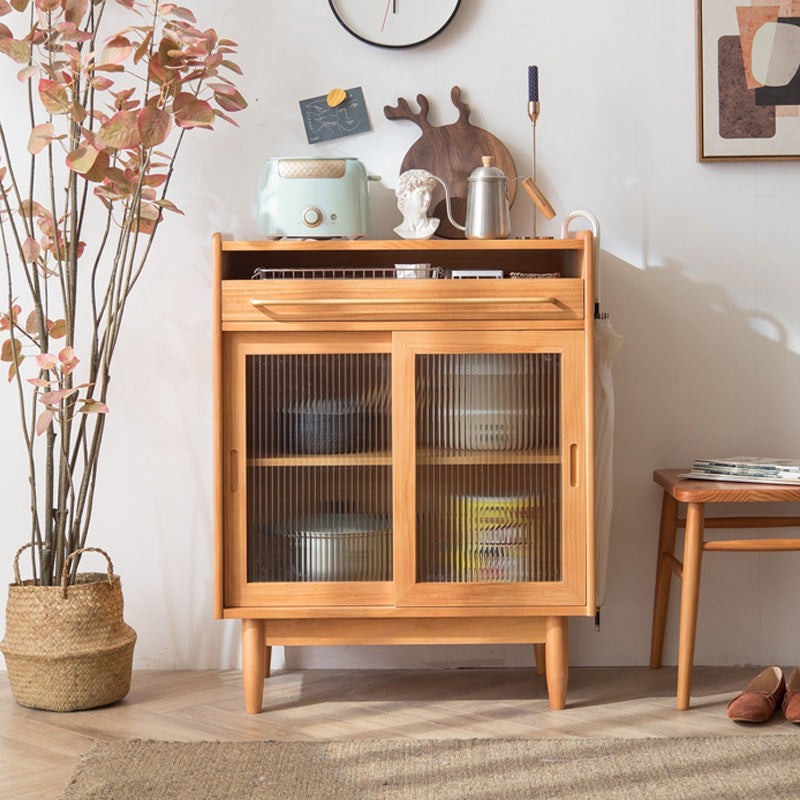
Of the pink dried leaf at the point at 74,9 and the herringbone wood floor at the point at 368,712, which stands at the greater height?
the pink dried leaf at the point at 74,9

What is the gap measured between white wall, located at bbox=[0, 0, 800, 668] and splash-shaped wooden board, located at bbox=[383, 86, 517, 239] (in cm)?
4

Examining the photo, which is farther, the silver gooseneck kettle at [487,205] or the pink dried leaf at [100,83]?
the silver gooseneck kettle at [487,205]

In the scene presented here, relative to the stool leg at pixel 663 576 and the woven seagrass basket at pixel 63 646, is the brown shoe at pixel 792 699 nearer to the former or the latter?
the stool leg at pixel 663 576

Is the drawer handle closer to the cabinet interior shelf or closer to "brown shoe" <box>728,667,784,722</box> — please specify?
the cabinet interior shelf

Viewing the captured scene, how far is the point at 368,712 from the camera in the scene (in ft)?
7.64

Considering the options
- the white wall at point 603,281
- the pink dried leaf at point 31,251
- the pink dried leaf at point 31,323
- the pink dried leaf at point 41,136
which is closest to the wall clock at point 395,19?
the white wall at point 603,281

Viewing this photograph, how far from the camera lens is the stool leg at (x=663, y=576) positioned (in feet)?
8.45

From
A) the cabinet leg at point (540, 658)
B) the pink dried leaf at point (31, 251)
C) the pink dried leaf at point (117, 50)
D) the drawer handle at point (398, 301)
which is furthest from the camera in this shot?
the cabinet leg at point (540, 658)

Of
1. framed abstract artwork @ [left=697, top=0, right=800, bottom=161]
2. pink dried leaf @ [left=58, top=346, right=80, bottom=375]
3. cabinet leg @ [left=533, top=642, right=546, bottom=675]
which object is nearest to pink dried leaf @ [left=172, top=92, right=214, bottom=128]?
pink dried leaf @ [left=58, top=346, right=80, bottom=375]

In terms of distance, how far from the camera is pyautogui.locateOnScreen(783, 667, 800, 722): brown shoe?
7.23 feet

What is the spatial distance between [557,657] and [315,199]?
3.94 ft

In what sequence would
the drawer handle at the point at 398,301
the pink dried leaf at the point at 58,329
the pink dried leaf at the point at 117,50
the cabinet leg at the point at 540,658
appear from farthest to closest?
the cabinet leg at the point at 540,658 < the pink dried leaf at the point at 58,329 < the drawer handle at the point at 398,301 < the pink dried leaf at the point at 117,50

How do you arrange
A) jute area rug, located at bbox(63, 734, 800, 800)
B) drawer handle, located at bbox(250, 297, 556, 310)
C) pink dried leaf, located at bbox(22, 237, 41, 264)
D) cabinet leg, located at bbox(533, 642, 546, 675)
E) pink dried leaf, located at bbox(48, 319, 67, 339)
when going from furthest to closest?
cabinet leg, located at bbox(533, 642, 546, 675) → pink dried leaf, located at bbox(48, 319, 67, 339) → pink dried leaf, located at bbox(22, 237, 41, 264) → drawer handle, located at bbox(250, 297, 556, 310) → jute area rug, located at bbox(63, 734, 800, 800)

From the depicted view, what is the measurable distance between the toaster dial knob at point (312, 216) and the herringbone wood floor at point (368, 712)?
114cm
